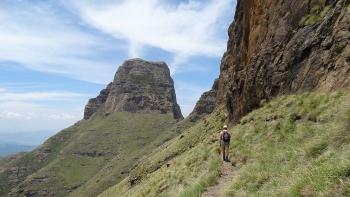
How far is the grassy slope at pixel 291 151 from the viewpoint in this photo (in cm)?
980

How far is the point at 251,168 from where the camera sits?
15.6 m

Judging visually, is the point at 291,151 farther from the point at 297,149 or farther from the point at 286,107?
the point at 286,107

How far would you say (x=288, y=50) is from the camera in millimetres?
28578

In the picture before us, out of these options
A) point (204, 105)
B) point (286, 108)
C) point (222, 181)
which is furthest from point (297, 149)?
point (204, 105)

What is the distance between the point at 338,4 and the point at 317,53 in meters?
3.03

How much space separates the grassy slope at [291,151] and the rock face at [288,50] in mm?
1475

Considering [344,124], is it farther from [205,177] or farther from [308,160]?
[205,177]

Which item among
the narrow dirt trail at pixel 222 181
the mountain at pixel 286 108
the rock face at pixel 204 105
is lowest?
the narrow dirt trail at pixel 222 181

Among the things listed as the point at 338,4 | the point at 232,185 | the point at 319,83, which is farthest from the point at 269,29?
the point at 232,185

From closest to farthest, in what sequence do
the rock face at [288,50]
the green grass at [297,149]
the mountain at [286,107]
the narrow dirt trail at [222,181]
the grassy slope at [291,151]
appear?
the green grass at [297,149] → the grassy slope at [291,151] → the mountain at [286,107] → the narrow dirt trail at [222,181] → the rock face at [288,50]

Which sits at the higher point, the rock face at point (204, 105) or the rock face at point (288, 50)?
the rock face at point (204, 105)

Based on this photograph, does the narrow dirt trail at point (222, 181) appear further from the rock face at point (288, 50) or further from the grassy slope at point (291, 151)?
the rock face at point (288, 50)

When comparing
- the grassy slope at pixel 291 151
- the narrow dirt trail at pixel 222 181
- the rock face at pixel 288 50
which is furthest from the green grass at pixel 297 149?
the rock face at pixel 288 50

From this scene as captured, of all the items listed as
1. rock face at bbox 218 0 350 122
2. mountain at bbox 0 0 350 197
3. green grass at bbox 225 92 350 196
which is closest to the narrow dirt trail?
mountain at bbox 0 0 350 197
